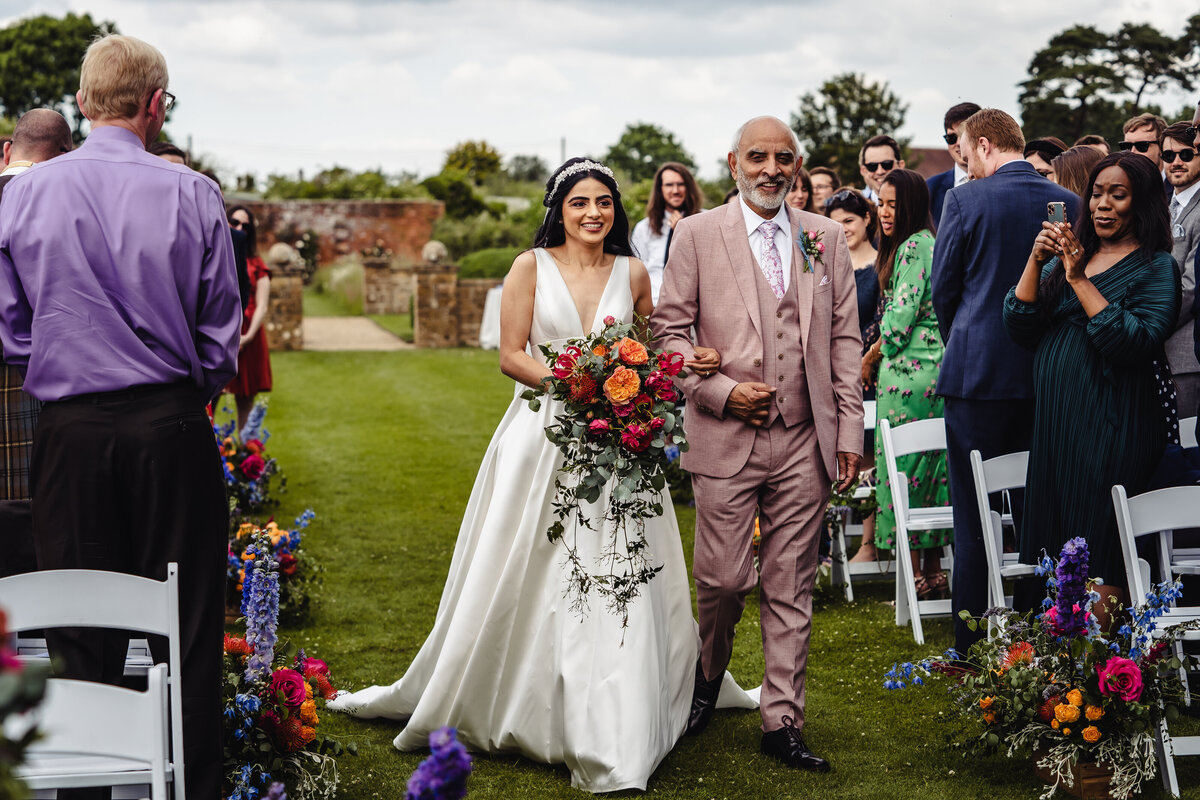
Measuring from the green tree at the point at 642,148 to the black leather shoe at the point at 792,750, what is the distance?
57.6 metres

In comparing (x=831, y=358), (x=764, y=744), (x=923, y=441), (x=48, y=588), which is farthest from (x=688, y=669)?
(x=48, y=588)

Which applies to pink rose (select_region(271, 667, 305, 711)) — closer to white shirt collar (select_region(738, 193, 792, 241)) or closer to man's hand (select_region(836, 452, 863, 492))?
man's hand (select_region(836, 452, 863, 492))

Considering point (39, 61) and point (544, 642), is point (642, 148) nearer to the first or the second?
point (39, 61)

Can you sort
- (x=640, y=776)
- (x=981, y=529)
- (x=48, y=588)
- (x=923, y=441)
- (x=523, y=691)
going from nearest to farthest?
(x=48, y=588) → (x=640, y=776) → (x=523, y=691) → (x=981, y=529) → (x=923, y=441)

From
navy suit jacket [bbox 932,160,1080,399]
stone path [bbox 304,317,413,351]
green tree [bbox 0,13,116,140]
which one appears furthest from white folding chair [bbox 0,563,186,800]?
green tree [bbox 0,13,116,140]

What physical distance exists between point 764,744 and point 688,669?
0.43m

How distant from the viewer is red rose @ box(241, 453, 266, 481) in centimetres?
839

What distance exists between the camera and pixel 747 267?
15.4ft

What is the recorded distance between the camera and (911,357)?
6578 mm

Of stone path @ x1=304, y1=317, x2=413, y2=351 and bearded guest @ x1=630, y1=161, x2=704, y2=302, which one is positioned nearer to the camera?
bearded guest @ x1=630, y1=161, x2=704, y2=302

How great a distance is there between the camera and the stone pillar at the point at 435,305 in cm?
2227

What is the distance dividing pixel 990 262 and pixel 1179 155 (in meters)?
2.00

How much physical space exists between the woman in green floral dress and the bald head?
13.6ft

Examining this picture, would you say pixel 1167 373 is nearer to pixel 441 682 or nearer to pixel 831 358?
pixel 831 358
